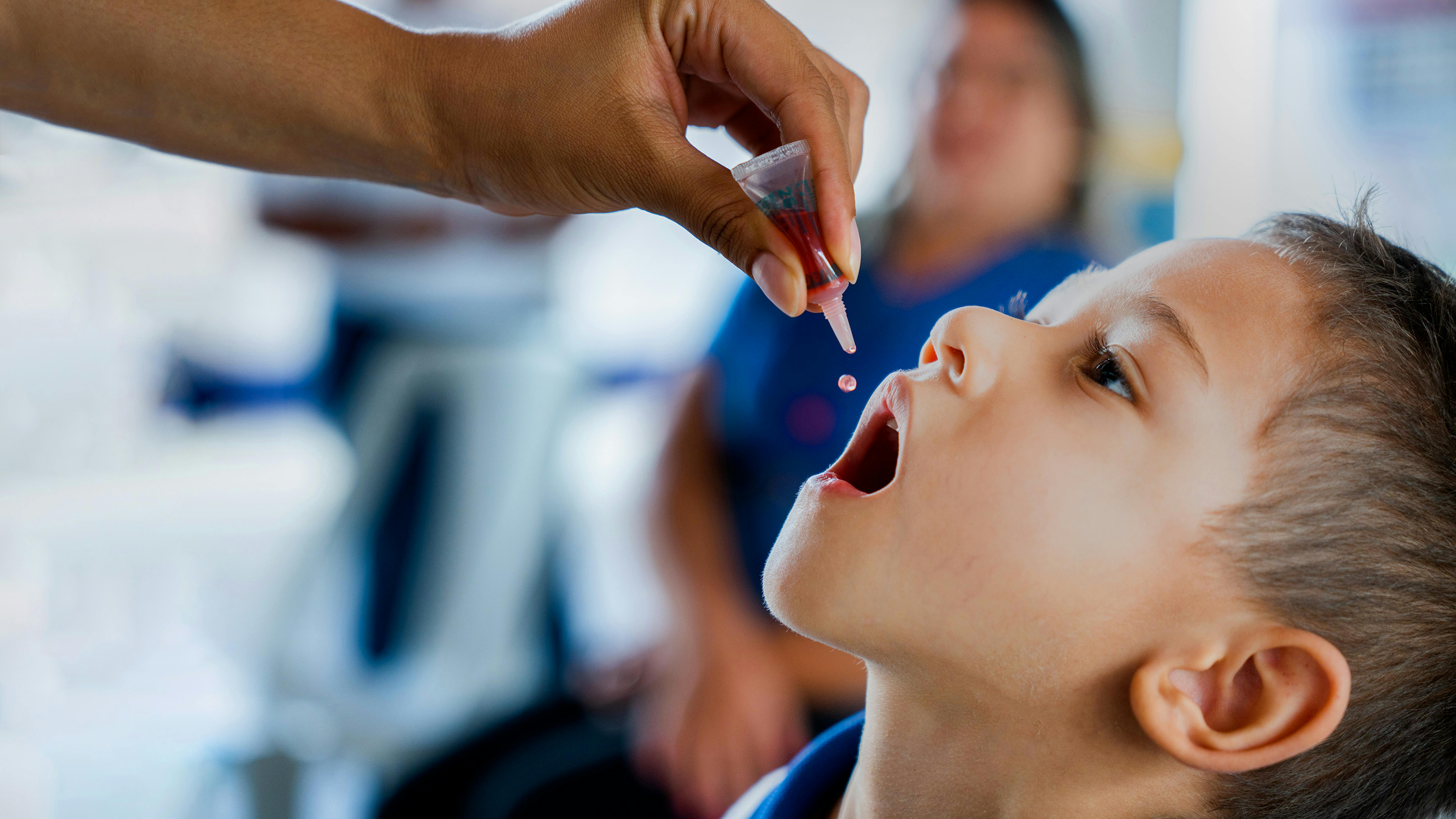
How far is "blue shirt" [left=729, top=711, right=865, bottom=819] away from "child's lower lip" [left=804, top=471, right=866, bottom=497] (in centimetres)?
32

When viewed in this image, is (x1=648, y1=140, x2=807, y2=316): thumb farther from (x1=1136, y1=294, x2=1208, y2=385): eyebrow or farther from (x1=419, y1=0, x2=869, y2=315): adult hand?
(x1=1136, y1=294, x2=1208, y2=385): eyebrow

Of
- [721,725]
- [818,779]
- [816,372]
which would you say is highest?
[816,372]

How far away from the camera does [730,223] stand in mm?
730

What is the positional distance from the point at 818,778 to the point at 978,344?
54 cm

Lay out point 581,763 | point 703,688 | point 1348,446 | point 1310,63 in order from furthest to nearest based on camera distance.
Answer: point 1310,63 < point 703,688 < point 581,763 < point 1348,446

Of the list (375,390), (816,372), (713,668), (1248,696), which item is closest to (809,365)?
(816,372)

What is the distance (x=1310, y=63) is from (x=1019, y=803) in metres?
1.93

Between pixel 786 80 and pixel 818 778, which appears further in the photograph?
pixel 818 778

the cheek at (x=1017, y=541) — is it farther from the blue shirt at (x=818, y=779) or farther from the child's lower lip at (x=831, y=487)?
the blue shirt at (x=818, y=779)

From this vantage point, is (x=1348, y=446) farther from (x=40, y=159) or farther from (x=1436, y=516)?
(x=40, y=159)

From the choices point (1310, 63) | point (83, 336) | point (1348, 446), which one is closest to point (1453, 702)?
point (1348, 446)

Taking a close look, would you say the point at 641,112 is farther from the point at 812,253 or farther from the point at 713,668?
the point at 713,668

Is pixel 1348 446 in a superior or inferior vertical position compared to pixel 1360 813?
superior

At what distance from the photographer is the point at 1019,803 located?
2.84 feet
